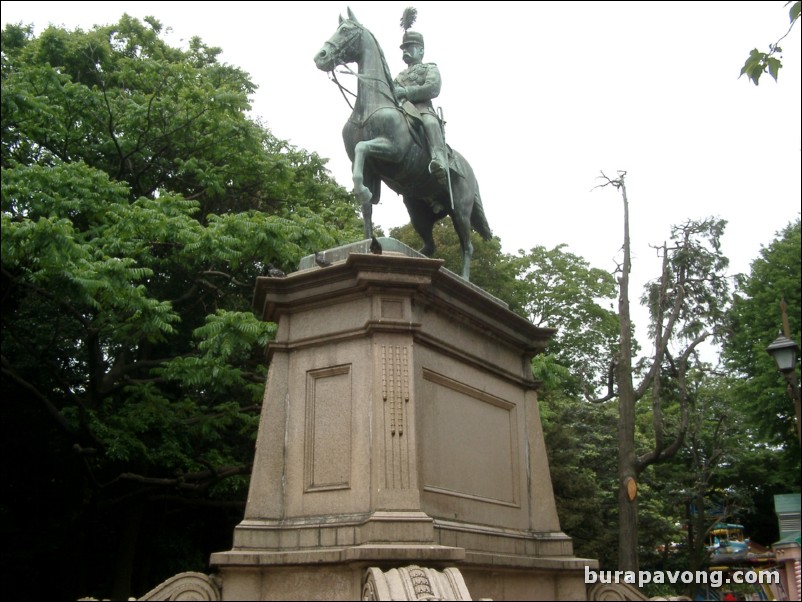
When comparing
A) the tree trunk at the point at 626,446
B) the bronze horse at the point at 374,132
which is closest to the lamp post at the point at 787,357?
the bronze horse at the point at 374,132

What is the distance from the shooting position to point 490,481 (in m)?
9.10

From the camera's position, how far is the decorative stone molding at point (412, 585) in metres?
6.39

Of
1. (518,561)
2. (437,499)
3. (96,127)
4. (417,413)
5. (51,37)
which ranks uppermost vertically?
(51,37)

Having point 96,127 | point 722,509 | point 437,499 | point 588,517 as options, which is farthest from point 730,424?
point 437,499

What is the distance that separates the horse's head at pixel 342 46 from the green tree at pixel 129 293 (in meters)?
5.96

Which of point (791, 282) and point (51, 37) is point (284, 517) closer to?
point (51, 37)

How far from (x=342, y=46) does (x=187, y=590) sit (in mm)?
5964

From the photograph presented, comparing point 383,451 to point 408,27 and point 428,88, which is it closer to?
point 428,88

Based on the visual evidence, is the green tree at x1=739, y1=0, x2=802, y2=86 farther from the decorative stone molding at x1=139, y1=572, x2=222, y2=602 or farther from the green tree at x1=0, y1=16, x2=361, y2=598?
the green tree at x1=0, y1=16, x2=361, y2=598

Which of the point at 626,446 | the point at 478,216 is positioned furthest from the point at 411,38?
the point at 626,446

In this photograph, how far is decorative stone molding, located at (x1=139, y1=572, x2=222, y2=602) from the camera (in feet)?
23.5

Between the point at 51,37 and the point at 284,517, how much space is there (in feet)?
55.1

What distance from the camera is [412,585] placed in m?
6.50

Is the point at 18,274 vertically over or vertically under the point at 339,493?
over
